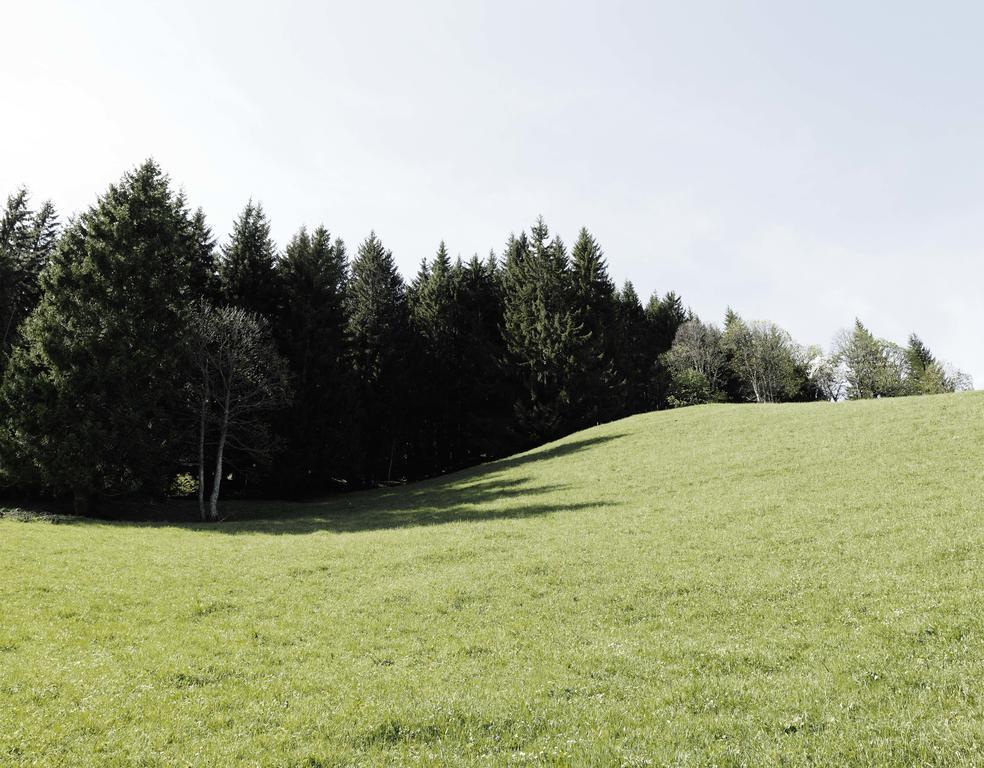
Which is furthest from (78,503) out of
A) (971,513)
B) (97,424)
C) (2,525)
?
(971,513)

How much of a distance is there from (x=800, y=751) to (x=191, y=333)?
3995 centimetres

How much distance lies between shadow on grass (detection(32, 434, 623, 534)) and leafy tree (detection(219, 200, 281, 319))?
62.6ft

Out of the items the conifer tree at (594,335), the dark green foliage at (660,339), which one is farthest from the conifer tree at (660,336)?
the conifer tree at (594,335)

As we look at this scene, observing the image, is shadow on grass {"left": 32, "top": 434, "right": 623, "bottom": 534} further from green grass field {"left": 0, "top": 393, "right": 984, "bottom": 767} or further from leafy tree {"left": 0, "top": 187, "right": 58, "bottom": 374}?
leafy tree {"left": 0, "top": 187, "right": 58, "bottom": 374}

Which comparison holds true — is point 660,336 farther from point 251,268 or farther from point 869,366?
point 251,268

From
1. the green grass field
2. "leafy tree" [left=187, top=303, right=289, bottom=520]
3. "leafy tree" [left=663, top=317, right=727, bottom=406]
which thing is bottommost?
the green grass field

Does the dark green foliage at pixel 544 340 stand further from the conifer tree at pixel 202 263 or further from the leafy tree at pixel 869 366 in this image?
the leafy tree at pixel 869 366

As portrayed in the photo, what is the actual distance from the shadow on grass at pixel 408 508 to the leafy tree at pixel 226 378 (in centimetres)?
341

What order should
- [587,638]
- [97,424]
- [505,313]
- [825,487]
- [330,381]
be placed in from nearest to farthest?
[587,638] < [825,487] < [97,424] < [330,381] < [505,313]

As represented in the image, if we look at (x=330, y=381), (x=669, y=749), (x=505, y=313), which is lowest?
(x=669, y=749)

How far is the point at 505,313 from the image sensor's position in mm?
→ 69250

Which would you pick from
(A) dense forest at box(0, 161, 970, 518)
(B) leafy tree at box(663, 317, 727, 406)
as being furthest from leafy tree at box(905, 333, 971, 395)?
(B) leafy tree at box(663, 317, 727, 406)

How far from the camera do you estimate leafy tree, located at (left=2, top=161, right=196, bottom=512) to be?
31672 millimetres

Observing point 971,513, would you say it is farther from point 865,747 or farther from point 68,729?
point 68,729
